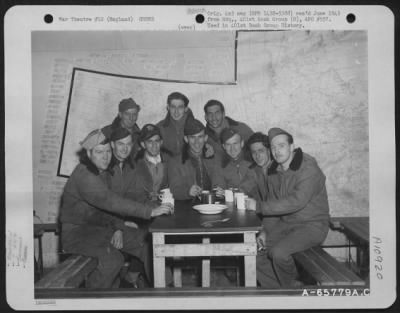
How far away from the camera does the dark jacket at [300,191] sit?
1946 mm

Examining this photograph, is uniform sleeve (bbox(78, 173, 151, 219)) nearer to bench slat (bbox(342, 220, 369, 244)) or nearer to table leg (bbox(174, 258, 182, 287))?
table leg (bbox(174, 258, 182, 287))

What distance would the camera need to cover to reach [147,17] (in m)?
1.89

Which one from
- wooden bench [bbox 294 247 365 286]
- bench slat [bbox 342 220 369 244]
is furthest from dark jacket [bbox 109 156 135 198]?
bench slat [bbox 342 220 369 244]

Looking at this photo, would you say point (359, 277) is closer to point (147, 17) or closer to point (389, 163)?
point (389, 163)

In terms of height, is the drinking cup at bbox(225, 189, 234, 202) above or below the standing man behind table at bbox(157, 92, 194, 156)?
below

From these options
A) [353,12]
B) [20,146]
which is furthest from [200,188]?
[353,12]

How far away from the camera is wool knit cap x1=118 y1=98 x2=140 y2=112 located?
193 cm

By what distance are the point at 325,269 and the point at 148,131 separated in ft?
2.15

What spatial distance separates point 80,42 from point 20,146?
35cm

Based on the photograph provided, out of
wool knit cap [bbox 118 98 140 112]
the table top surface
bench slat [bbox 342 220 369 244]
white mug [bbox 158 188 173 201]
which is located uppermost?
wool knit cap [bbox 118 98 140 112]

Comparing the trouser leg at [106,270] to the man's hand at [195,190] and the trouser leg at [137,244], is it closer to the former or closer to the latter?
the trouser leg at [137,244]

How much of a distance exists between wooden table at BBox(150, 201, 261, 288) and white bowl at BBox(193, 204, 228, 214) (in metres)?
0.01

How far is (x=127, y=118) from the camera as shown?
1.94 metres

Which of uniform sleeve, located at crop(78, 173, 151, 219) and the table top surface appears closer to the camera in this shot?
the table top surface
